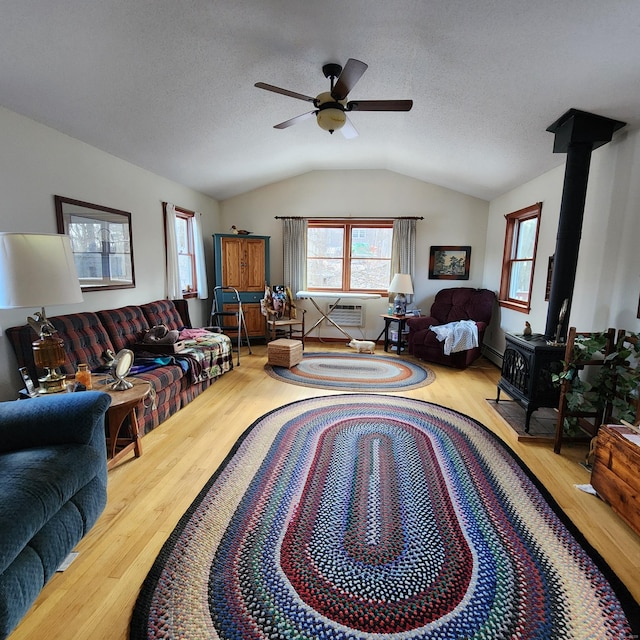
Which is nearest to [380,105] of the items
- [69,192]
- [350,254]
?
[69,192]

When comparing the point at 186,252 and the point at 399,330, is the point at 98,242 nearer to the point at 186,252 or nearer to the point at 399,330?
the point at 186,252

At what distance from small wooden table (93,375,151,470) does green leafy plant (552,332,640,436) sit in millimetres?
2762

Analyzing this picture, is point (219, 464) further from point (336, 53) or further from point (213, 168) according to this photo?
point (213, 168)

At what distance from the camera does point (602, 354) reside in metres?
2.49

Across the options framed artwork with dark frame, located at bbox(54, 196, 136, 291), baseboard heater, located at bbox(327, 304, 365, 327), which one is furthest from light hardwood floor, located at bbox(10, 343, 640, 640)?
baseboard heater, located at bbox(327, 304, 365, 327)

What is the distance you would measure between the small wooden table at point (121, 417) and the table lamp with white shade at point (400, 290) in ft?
12.1

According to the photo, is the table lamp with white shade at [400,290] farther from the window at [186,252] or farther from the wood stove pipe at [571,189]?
the window at [186,252]

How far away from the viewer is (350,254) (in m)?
5.80

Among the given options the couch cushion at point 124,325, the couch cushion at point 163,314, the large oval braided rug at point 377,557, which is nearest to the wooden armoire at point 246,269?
the couch cushion at point 163,314

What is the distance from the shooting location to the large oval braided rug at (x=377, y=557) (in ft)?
4.16

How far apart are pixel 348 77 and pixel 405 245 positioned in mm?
3538

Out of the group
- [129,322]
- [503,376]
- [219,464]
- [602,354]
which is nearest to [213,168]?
[129,322]

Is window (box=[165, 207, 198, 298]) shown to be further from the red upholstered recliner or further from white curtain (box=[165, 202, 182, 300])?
the red upholstered recliner

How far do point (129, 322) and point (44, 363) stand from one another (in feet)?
4.62
